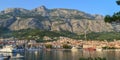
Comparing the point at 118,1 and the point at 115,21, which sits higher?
the point at 118,1

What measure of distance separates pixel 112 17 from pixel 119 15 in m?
0.47

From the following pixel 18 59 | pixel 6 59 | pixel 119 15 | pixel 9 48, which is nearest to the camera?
pixel 119 15

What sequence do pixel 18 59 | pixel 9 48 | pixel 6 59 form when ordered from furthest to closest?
pixel 9 48 → pixel 18 59 → pixel 6 59

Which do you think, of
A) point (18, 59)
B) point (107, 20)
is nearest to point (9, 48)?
point (18, 59)

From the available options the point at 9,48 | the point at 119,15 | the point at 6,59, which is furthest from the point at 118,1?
the point at 9,48

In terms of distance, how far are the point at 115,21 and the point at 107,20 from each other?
528 mm

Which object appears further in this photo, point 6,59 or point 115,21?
point 6,59

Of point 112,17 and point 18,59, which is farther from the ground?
point 112,17

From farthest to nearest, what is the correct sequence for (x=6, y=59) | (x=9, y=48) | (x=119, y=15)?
(x=9, y=48) < (x=6, y=59) < (x=119, y=15)

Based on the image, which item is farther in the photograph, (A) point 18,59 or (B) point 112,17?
(A) point 18,59

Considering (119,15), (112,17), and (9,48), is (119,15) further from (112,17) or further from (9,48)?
(9,48)

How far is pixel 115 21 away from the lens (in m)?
20.8

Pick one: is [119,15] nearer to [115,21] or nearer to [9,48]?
[115,21]

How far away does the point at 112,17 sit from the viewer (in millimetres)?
20844
